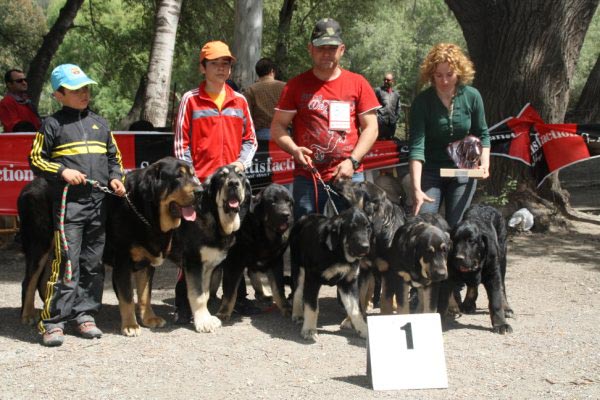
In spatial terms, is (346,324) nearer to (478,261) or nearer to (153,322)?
(478,261)

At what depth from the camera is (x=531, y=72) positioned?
9.73 m

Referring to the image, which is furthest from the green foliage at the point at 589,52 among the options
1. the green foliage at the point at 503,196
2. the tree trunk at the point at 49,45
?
the green foliage at the point at 503,196

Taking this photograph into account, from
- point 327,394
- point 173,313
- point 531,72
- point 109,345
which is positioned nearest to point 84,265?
point 109,345

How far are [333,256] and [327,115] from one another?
1.07 metres

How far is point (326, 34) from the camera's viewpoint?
5.26 m

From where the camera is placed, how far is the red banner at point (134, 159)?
860 centimetres

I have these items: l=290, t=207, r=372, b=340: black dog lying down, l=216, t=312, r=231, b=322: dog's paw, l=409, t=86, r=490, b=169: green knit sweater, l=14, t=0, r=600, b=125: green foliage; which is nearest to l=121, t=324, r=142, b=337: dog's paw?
l=216, t=312, r=231, b=322: dog's paw

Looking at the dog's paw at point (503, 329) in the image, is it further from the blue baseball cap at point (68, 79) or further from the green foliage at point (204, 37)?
the green foliage at point (204, 37)

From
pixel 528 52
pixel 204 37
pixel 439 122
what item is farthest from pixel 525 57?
pixel 204 37

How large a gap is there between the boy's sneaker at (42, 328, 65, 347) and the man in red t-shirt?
2.12 metres

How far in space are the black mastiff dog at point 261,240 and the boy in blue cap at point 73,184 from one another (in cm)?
104

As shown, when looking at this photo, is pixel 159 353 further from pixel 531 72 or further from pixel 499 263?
pixel 531 72

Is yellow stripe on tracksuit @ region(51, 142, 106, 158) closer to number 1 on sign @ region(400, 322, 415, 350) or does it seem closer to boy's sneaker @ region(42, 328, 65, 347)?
boy's sneaker @ region(42, 328, 65, 347)

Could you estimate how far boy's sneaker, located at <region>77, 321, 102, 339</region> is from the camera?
5.25 m
